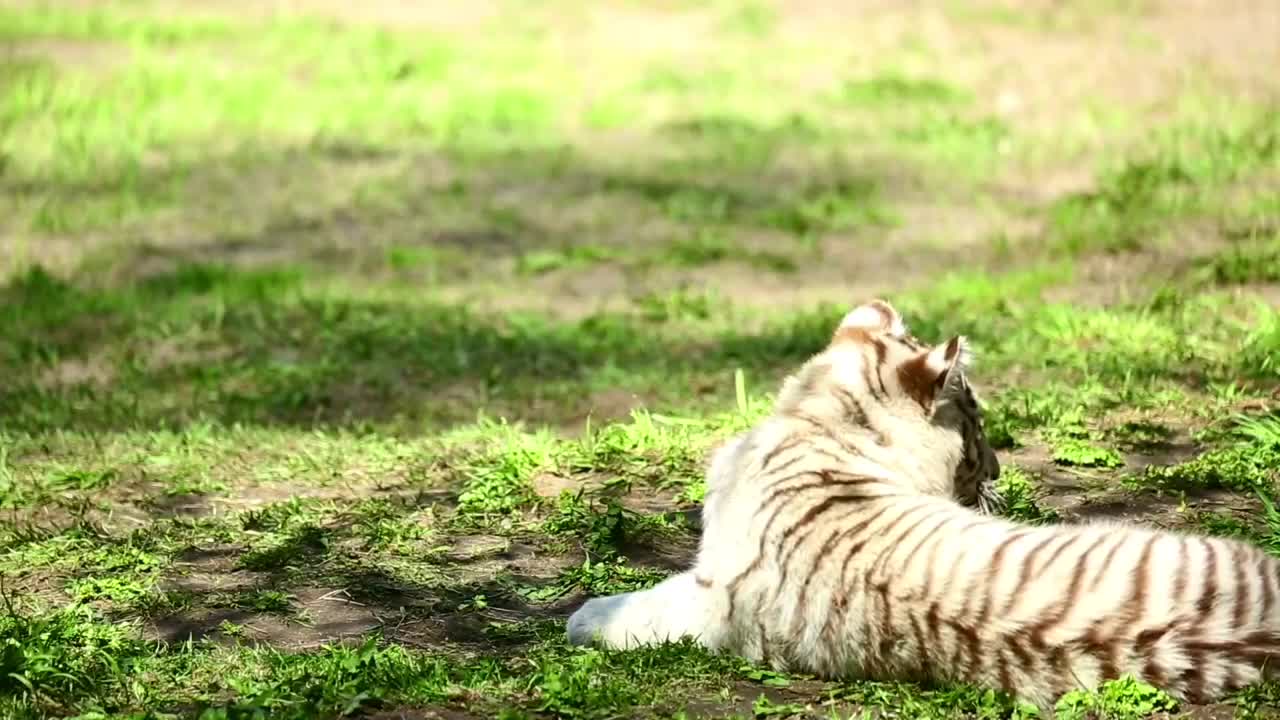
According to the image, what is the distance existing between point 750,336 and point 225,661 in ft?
13.0

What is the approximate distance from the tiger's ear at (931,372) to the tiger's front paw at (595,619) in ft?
2.91

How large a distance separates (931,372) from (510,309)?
14.4 ft

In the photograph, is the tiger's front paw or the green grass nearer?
the tiger's front paw

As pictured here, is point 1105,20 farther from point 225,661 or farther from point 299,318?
point 225,661

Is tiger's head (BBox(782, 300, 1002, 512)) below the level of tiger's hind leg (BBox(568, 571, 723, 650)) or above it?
above

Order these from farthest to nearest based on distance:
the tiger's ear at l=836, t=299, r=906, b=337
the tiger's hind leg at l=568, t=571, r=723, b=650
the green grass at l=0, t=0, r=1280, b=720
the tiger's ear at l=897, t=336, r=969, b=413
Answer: the tiger's ear at l=836, t=299, r=906, b=337 < the green grass at l=0, t=0, r=1280, b=720 < the tiger's ear at l=897, t=336, r=969, b=413 < the tiger's hind leg at l=568, t=571, r=723, b=650

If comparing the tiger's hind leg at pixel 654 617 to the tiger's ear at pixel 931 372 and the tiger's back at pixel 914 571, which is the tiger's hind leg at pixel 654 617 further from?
the tiger's ear at pixel 931 372

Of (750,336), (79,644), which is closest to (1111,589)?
(79,644)

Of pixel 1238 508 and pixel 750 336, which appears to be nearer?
pixel 1238 508

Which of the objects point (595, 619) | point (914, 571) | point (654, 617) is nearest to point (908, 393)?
point (914, 571)

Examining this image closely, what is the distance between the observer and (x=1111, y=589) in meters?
3.69

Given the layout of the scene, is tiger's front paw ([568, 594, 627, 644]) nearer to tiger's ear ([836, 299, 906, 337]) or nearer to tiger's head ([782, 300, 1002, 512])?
tiger's head ([782, 300, 1002, 512])

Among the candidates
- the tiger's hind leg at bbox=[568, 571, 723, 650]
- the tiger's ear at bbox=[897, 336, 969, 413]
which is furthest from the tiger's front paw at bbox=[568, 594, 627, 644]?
the tiger's ear at bbox=[897, 336, 969, 413]

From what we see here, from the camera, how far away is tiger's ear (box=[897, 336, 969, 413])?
4370 millimetres
